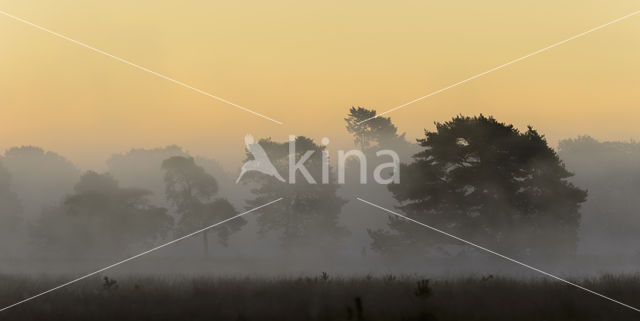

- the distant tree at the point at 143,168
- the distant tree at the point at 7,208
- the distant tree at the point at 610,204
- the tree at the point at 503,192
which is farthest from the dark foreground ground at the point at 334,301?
the distant tree at the point at 143,168

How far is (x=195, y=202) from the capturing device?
62625mm

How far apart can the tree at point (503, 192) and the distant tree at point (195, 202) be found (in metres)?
28.1

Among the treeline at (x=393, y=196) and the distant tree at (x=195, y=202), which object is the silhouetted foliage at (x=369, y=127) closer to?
the treeline at (x=393, y=196)

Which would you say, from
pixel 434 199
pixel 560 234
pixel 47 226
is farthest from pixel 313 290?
pixel 47 226

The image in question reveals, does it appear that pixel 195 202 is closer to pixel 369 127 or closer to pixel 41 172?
pixel 369 127

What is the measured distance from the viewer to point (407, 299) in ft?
52.1

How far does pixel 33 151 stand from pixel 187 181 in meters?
67.5

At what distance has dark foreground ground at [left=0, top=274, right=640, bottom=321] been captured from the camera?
14164 mm

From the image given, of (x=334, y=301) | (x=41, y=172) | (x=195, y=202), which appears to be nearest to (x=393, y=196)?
(x=334, y=301)

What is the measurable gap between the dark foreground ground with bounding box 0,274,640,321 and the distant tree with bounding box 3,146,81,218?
101668mm

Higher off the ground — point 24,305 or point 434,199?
point 434,199

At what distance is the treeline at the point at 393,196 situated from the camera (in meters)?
35.9

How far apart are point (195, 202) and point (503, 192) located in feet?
119

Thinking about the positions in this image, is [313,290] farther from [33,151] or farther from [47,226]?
[33,151]
